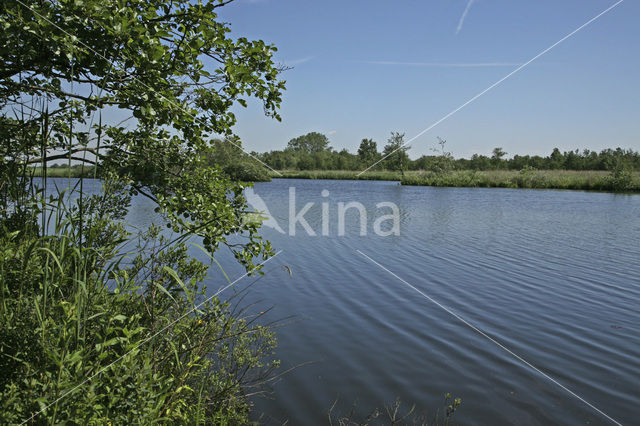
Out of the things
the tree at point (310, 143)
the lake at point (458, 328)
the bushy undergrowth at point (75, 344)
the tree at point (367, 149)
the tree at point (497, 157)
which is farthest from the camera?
the tree at point (310, 143)

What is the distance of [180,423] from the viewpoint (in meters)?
2.76

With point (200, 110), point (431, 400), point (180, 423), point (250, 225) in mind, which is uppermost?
point (200, 110)

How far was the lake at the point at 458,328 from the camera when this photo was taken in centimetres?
427

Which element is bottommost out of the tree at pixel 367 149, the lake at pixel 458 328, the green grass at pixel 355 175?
the lake at pixel 458 328

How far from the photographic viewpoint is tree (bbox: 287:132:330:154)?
428ft

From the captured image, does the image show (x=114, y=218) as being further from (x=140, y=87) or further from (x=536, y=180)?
(x=536, y=180)

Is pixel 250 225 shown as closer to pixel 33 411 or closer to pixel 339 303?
pixel 33 411

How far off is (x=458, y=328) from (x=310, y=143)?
128m

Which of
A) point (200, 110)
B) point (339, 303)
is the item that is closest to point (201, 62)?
point (200, 110)

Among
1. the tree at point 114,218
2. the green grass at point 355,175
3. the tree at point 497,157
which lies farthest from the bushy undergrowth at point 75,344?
the tree at point 497,157

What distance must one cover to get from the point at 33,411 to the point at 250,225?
2.07 meters

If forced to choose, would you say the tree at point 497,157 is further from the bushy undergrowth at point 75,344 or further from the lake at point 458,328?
the bushy undergrowth at point 75,344

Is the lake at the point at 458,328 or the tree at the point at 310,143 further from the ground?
the tree at the point at 310,143

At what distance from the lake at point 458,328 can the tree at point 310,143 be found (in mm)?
119049
